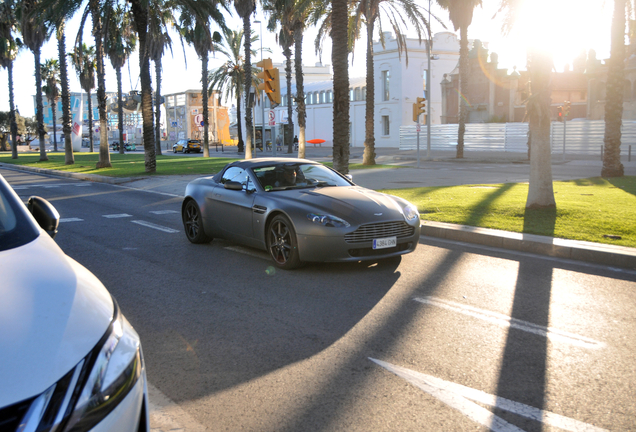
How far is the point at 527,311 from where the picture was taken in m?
5.59

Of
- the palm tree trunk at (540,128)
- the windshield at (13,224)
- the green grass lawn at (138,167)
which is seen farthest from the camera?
the green grass lawn at (138,167)

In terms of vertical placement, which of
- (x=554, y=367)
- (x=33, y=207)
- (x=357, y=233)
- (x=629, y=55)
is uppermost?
(x=629, y=55)

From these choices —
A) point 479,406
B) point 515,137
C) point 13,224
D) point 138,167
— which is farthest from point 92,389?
point 515,137

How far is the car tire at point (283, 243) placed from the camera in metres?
7.11

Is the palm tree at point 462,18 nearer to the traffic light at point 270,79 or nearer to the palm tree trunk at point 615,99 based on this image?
the palm tree trunk at point 615,99

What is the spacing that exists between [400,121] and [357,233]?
56.9 m

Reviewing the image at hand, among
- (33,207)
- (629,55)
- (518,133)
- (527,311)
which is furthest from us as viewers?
(629,55)

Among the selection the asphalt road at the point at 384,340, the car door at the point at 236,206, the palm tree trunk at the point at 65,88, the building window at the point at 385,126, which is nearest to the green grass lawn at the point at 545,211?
the asphalt road at the point at 384,340

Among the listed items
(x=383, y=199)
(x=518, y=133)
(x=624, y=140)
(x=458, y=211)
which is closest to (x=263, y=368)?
(x=383, y=199)

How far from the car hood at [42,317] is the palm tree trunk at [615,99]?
19285 mm

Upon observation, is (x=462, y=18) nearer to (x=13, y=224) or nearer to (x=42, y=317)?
(x=13, y=224)

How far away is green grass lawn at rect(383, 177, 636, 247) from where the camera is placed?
9273 millimetres

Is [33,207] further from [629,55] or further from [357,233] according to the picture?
[629,55]

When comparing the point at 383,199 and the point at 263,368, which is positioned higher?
the point at 383,199
